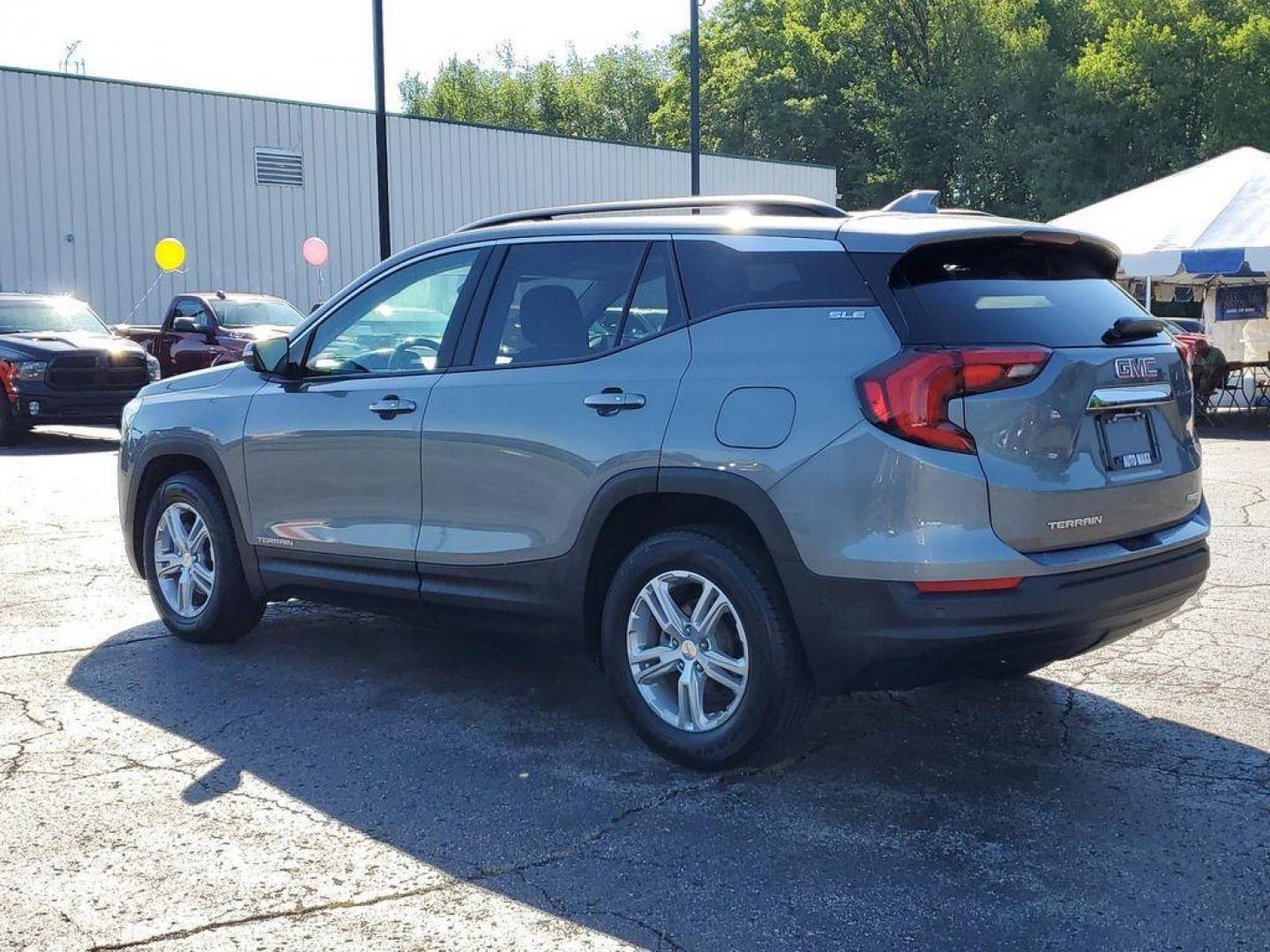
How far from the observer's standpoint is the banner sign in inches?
791

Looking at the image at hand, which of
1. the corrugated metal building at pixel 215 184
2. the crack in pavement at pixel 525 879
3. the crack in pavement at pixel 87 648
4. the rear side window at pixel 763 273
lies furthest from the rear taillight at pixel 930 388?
the corrugated metal building at pixel 215 184

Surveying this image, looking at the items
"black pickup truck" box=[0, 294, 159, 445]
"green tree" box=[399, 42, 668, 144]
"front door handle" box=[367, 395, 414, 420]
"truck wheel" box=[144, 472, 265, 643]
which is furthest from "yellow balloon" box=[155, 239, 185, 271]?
"green tree" box=[399, 42, 668, 144]

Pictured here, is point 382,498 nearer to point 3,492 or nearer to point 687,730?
Answer: point 687,730

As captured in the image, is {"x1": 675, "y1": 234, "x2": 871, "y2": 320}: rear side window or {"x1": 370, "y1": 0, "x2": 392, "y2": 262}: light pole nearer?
{"x1": 675, "y1": 234, "x2": 871, "y2": 320}: rear side window

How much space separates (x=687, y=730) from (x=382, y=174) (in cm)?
1724

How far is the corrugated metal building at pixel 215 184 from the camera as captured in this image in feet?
86.1

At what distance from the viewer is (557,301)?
507cm

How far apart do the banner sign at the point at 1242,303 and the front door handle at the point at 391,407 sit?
17.7m

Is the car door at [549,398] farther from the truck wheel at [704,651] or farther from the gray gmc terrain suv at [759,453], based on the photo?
the truck wheel at [704,651]

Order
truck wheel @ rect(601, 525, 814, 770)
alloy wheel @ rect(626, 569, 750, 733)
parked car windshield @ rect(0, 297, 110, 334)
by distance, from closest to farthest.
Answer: truck wheel @ rect(601, 525, 814, 770) < alloy wheel @ rect(626, 569, 750, 733) < parked car windshield @ rect(0, 297, 110, 334)

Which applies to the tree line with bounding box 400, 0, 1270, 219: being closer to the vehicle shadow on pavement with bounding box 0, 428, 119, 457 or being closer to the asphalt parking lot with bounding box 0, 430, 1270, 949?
the vehicle shadow on pavement with bounding box 0, 428, 119, 457

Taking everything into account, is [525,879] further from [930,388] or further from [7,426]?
[7,426]

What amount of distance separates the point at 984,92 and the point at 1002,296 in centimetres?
5359

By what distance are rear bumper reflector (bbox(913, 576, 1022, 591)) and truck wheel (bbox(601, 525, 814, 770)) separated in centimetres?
49
